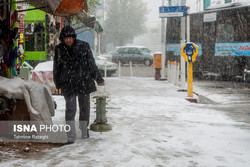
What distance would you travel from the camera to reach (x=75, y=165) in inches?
163

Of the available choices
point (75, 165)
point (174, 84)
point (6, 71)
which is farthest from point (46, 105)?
point (174, 84)

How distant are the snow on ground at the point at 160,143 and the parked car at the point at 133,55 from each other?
2260cm

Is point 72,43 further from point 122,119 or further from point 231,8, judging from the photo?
point 231,8

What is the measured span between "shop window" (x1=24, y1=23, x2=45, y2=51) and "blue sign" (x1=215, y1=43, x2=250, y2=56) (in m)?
9.70

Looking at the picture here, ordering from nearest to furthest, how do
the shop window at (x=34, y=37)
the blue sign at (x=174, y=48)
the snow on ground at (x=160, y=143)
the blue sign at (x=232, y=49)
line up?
the snow on ground at (x=160, y=143), the shop window at (x=34, y=37), the blue sign at (x=232, y=49), the blue sign at (x=174, y=48)

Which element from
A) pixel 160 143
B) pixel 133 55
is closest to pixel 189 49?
pixel 160 143

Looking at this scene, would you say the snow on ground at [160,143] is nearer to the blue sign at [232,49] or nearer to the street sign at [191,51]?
the street sign at [191,51]

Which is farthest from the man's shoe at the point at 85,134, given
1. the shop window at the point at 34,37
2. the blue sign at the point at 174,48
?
the blue sign at the point at 174,48

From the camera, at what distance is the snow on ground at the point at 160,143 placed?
4.36 meters

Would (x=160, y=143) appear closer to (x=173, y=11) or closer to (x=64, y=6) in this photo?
(x=64, y=6)

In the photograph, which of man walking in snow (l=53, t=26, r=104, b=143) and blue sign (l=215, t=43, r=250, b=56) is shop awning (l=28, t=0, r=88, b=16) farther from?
blue sign (l=215, t=43, r=250, b=56)

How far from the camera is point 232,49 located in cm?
1789

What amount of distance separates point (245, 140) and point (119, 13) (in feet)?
165

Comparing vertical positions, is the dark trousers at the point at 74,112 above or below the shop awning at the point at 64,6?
below
